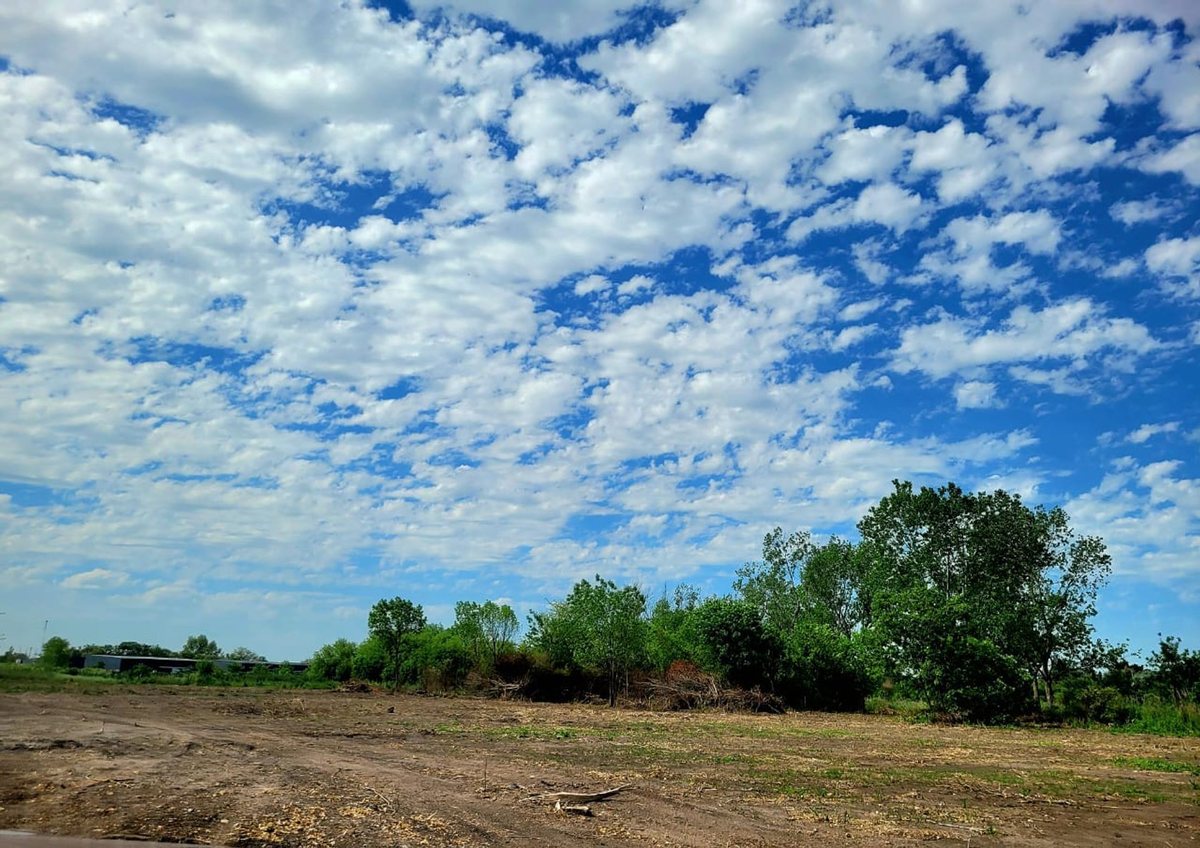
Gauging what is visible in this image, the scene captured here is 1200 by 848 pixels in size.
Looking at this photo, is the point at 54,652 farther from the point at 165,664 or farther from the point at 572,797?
the point at 165,664

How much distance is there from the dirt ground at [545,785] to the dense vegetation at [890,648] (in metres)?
11.0

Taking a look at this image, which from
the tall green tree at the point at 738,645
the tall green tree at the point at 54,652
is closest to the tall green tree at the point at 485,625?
the tall green tree at the point at 738,645

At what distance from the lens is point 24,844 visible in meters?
9.20

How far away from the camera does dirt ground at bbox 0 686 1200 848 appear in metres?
10.1

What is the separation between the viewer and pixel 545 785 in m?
13.1

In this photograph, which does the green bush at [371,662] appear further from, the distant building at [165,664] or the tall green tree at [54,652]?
the tall green tree at [54,652]

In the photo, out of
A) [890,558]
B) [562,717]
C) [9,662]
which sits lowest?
[562,717]

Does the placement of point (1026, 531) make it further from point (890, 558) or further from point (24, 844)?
point (24, 844)

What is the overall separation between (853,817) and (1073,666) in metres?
39.8

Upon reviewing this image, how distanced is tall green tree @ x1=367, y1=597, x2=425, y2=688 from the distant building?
1379cm

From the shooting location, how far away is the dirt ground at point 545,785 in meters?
10.1

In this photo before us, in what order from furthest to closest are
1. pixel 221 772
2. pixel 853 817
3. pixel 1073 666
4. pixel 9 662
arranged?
pixel 1073 666 → pixel 9 662 → pixel 221 772 → pixel 853 817

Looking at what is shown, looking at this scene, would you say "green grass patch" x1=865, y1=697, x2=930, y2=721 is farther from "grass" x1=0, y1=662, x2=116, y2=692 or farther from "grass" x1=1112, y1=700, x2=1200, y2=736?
"grass" x1=0, y1=662, x2=116, y2=692

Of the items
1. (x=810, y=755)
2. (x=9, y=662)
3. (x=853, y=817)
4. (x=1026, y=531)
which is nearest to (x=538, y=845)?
(x=853, y=817)
